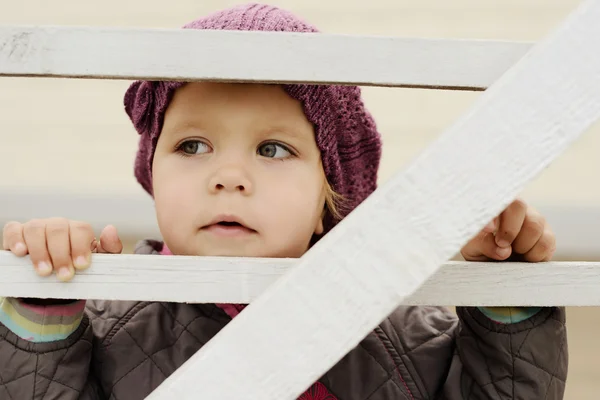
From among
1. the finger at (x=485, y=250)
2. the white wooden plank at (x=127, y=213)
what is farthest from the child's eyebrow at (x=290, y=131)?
the white wooden plank at (x=127, y=213)

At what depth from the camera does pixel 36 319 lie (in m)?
0.75

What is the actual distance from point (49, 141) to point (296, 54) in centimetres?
132

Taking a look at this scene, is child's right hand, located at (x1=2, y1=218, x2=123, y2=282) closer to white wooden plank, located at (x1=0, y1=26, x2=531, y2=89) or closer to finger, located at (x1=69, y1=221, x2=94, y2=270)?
finger, located at (x1=69, y1=221, x2=94, y2=270)

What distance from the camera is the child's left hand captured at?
72 cm

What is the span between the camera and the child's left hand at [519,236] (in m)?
0.72

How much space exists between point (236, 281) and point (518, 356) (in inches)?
15.1

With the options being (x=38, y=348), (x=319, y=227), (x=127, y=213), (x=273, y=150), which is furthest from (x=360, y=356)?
(x=127, y=213)

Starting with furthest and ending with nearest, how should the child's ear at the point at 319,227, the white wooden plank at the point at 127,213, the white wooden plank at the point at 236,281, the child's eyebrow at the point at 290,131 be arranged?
the white wooden plank at the point at 127,213, the child's ear at the point at 319,227, the child's eyebrow at the point at 290,131, the white wooden plank at the point at 236,281

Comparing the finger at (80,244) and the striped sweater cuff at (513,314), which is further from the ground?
the striped sweater cuff at (513,314)

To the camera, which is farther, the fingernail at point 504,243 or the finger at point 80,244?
the fingernail at point 504,243

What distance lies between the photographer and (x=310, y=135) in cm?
90

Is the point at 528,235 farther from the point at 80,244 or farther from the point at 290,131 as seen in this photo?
the point at 80,244

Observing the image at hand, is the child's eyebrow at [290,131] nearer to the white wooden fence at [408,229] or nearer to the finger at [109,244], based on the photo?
the finger at [109,244]

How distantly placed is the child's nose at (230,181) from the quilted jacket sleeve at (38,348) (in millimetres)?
191
